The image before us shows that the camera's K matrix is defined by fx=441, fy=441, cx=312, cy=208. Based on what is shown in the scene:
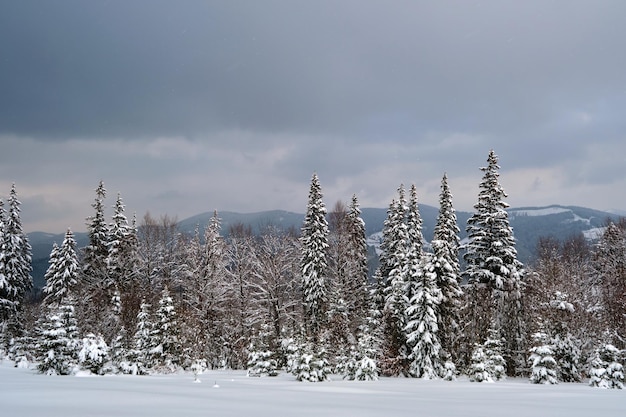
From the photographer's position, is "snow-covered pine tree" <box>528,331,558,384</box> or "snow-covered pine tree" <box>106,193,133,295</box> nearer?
"snow-covered pine tree" <box>528,331,558,384</box>

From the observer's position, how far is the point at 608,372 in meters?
22.8

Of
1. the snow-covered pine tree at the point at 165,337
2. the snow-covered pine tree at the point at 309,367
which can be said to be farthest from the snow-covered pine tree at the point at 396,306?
the snow-covered pine tree at the point at 165,337

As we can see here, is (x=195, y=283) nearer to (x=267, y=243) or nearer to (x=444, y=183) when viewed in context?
(x=267, y=243)

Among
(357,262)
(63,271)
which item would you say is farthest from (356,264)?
(63,271)

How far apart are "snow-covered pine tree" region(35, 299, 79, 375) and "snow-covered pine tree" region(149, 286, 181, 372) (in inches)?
367

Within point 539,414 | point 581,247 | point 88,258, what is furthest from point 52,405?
point 581,247

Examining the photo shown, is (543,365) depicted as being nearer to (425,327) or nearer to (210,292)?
(425,327)

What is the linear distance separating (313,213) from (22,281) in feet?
101

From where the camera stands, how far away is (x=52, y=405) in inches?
290

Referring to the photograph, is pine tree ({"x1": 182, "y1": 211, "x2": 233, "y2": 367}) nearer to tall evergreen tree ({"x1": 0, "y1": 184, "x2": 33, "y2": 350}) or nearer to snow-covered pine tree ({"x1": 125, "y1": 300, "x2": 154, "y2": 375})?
snow-covered pine tree ({"x1": 125, "y1": 300, "x2": 154, "y2": 375})

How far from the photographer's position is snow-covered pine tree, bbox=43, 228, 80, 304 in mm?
41844

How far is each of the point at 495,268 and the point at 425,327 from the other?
342 inches

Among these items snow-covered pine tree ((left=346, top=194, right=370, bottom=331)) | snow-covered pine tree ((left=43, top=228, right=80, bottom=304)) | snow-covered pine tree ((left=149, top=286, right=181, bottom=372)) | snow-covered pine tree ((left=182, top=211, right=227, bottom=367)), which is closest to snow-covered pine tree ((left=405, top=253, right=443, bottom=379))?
snow-covered pine tree ((left=346, top=194, right=370, bottom=331))

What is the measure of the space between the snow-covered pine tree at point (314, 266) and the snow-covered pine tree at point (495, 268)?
1287cm
